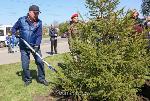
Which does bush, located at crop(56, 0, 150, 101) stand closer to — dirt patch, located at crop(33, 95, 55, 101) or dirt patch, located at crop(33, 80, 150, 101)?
dirt patch, located at crop(33, 80, 150, 101)

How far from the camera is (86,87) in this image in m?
6.89

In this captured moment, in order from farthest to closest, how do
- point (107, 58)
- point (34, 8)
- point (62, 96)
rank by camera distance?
point (34, 8) → point (62, 96) → point (107, 58)

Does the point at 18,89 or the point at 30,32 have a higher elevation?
the point at 30,32

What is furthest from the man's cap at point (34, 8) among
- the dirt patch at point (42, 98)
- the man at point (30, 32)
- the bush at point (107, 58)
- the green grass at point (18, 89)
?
the dirt patch at point (42, 98)

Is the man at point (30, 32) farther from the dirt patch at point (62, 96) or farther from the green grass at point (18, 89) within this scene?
the dirt patch at point (62, 96)

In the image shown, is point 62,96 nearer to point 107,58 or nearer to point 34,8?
point 107,58

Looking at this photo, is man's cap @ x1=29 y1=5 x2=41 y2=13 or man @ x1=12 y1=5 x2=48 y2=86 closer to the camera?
man's cap @ x1=29 y1=5 x2=41 y2=13

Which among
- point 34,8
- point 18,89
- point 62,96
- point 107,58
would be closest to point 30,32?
point 34,8

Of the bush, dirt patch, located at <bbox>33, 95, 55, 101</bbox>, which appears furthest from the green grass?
the bush

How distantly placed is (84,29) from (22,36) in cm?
247

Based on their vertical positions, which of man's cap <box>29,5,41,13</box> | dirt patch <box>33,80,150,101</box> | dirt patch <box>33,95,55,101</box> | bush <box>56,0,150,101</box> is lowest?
dirt patch <box>33,95,55,101</box>

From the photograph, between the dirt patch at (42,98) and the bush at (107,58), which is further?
the dirt patch at (42,98)

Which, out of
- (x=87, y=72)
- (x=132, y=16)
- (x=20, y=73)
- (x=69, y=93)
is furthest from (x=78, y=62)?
(x=20, y=73)

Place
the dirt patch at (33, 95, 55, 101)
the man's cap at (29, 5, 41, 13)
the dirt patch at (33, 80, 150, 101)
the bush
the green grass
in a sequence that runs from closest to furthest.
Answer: the bush
the dirt patch at (33, 80, 150, 101)
the dirt patch at (33, 95, 55, 101)
the green grass
the man's cap at (29, 5, 41, 13)
